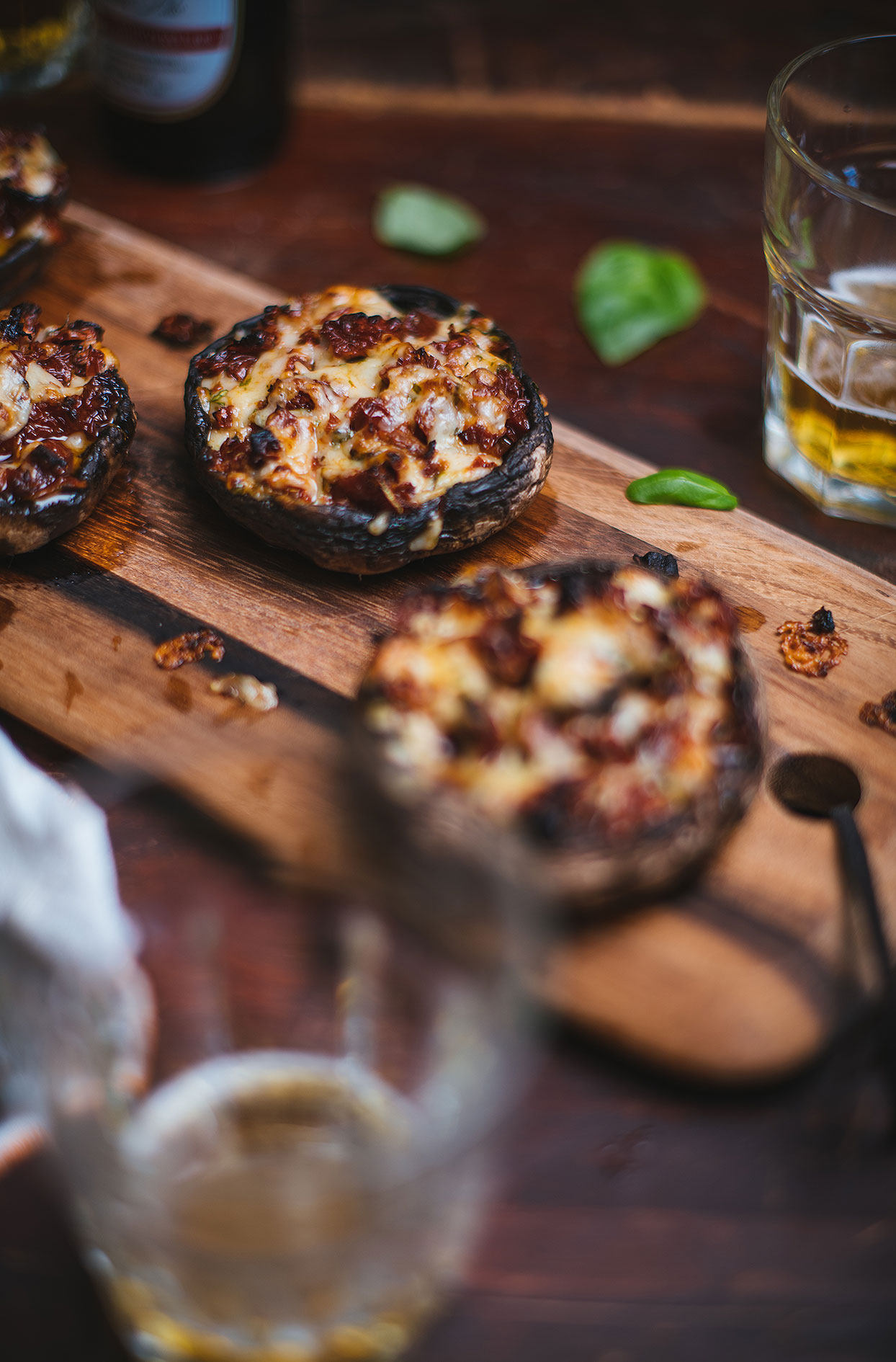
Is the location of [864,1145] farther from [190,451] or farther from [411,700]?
[190,451]

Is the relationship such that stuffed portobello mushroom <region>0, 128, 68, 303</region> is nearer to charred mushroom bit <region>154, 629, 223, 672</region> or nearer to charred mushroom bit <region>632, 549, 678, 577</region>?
charred mushroom bit <region>154, 629, 223, 672</region>

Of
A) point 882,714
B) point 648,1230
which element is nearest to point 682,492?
point 882,714

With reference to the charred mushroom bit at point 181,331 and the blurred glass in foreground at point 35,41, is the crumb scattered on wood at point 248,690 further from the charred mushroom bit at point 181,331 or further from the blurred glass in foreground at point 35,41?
the blurred glass in foreground at point 35,41

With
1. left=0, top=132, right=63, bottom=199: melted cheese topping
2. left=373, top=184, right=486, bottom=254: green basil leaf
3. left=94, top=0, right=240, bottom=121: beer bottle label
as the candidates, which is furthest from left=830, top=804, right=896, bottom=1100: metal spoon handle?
left=94, top=0, right=240, bottom=121: beer bottle label

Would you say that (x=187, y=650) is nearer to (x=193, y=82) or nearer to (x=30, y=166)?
(x=30, y=166)

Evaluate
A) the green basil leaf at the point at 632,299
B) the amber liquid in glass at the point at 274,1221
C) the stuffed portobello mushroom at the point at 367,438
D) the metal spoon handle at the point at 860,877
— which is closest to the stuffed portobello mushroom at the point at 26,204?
the stuffed portobello mushroom at the point at 367,438

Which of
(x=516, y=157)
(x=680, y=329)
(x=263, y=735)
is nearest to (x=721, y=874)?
(x=263, y=735)
